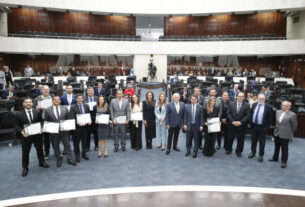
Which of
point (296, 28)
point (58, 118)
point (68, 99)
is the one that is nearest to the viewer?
point (58, 118)

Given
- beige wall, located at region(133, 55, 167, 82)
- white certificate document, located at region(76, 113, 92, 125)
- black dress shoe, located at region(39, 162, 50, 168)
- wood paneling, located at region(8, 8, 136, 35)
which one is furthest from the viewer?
beige wall, located at region(133, 55, 167, 82)

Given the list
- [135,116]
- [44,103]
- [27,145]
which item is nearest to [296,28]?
[135,116]

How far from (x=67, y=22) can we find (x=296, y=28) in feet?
69.2

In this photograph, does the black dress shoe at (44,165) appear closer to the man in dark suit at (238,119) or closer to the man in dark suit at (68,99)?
the man in dark suit at (68,99)

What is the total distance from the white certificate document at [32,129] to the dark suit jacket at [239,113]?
4.88 metres

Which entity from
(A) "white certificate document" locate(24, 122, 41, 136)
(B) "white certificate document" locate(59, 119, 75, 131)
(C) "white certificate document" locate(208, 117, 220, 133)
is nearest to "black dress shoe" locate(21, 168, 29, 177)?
(A) "white certificate document" locate(24, 122, 41, 136)

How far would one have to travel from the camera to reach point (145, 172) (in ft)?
20.1

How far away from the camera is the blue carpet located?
5496 millimetres

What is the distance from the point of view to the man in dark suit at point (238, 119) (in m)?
7.30

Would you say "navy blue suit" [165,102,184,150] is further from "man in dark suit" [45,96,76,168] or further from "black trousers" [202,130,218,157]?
"man in dark suit" [45,96,76,168]

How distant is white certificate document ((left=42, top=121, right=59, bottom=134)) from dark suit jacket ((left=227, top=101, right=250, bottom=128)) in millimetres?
4502

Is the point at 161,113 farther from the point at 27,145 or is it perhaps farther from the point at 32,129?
the point at 27,145

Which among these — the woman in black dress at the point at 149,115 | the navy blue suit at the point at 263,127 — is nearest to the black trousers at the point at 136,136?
the woman in black dress at the point at 149,115

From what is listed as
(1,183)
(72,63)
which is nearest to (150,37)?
(72,63)
